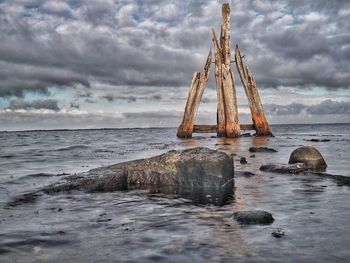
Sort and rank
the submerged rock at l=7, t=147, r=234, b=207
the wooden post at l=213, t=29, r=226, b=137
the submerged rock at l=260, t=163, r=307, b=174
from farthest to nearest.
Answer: the wooden post at l=213, t=29, r=226, b=137, the submerged rock at l=260, t=163, r=307, b=174, the submerged rock at l=7, t=147, r=234, b=207

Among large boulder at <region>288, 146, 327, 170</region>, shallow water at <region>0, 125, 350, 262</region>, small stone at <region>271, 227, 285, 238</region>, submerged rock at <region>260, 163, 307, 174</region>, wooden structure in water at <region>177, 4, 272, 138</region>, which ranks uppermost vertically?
wooden structure in water at <region>177, 4, 272, 138</region>

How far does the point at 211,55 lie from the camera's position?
81.6 ft

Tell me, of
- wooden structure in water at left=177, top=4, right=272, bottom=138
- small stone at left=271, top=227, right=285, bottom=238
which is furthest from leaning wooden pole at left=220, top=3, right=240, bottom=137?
small stone at left=271, top=227, right=285, bottom=238

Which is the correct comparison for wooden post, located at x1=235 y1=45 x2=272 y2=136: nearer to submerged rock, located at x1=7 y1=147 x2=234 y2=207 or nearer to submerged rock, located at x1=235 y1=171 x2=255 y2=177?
submerged rock, located at x1=235 y1=171 x2=255 y2=177

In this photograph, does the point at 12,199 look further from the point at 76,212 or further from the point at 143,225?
the point at 143,225

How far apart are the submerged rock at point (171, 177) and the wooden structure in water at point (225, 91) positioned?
1582cm

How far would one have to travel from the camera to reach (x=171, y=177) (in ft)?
26.0

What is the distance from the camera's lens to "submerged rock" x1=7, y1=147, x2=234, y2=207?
300 inches

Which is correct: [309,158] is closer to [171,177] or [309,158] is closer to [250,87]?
[171,177]

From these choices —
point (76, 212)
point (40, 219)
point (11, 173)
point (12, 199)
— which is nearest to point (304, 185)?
point (76, 212)

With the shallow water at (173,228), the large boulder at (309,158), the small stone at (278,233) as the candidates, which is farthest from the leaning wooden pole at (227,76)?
the small stone at (278,233)

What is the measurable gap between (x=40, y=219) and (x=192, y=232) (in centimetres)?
242

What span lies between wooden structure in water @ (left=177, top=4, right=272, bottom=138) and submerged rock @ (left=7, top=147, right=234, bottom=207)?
15822 mm

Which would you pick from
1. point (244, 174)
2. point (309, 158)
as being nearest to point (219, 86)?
point (309, 158)
